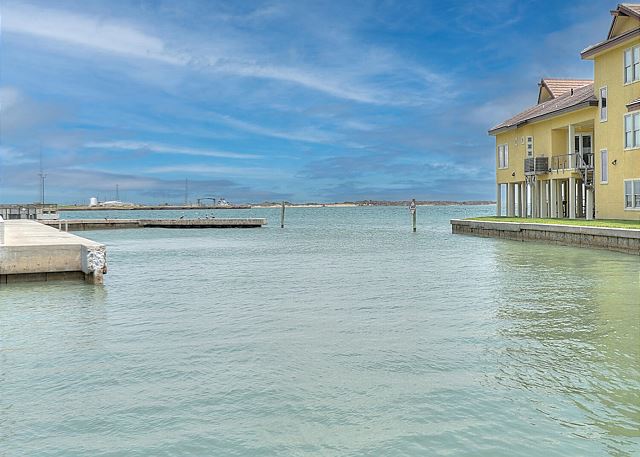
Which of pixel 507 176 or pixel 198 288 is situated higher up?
pixel 507 176

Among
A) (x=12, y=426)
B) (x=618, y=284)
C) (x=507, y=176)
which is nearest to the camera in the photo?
(x=12, y=426)

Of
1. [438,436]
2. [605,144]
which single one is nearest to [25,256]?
[438,436]

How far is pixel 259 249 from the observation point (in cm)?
3556

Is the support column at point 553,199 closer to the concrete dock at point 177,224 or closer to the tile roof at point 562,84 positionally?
the tile roof at point 562,84

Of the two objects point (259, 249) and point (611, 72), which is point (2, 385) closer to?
point (259, 249)

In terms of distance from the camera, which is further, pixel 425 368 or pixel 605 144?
pixel 605 144

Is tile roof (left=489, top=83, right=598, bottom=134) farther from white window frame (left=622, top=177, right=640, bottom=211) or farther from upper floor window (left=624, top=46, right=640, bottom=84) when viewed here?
white window frame (left=622, top=177, right=640, bottom=211)

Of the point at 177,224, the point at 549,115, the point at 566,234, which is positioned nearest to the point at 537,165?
the point at 549,115

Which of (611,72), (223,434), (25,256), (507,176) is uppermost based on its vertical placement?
(611,72)

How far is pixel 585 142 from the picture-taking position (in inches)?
1558

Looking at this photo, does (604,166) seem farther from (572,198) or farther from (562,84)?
(562,84)

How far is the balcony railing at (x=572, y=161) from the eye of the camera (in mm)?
36188

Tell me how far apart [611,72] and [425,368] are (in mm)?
28985

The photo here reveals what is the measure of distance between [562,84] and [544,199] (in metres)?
9.98
